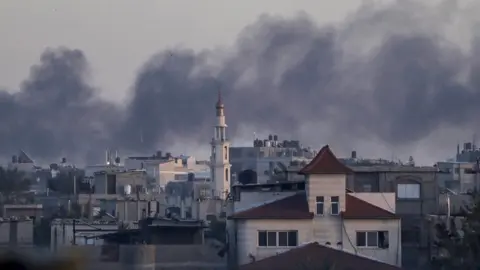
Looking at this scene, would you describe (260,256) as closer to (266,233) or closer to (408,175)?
(266,233)

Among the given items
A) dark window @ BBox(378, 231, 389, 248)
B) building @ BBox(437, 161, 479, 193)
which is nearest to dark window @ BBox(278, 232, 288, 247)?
dark window @ BBox(378, 231, 389, 248)

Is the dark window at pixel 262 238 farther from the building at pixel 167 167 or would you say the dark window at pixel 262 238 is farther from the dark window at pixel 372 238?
the building at pixel 167 167

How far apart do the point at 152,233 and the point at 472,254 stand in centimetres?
607

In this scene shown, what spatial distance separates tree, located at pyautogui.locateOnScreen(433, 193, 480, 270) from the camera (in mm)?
24938

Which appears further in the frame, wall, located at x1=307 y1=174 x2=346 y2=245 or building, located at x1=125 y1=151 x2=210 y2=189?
building, located at x1=125 y1=151 x2=210 y2=189

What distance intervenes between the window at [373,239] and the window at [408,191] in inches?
166

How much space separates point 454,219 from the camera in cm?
2945

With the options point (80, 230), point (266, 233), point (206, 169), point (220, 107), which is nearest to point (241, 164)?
point (206, 169)

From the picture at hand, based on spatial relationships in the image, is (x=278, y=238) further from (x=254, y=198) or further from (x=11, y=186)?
(x=11, y=186)

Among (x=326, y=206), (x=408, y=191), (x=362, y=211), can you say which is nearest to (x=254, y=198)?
(x=326, y=206)

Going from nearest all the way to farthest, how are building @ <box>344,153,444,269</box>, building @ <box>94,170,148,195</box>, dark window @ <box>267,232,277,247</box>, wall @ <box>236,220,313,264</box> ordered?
wall @ <box>236,220,313,264</box>
dark window @ <box>267,232,277,247</box>
building @ <box>344,153,444,269</box>
building @ <box>94,170,148,195</box>

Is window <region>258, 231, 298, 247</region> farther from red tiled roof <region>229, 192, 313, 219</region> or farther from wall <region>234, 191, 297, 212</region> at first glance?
wall <region>234, 191, 297, 212</region>

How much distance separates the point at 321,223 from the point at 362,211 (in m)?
0.78

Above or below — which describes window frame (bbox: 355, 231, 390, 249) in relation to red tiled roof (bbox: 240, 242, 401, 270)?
above
